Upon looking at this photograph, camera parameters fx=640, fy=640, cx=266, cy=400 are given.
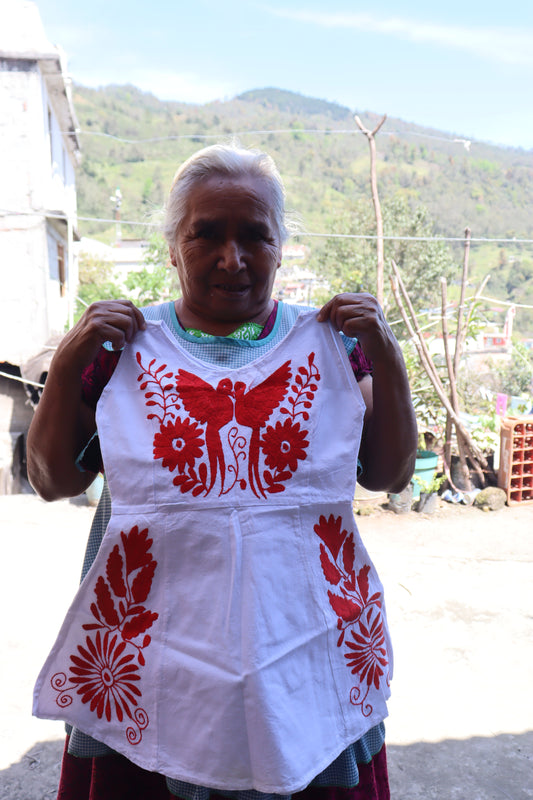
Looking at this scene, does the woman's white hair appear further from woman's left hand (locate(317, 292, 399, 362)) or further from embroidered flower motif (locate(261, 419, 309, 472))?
embroidered flower motif (locate(261, 419, 309, 472))

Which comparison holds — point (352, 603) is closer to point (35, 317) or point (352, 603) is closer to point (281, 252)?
point (281, 252)

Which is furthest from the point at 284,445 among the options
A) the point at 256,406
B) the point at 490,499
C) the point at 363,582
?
the point at 490,499

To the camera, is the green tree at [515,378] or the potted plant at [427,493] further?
the green tree at [515,378]

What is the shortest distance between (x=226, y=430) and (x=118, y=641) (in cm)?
42

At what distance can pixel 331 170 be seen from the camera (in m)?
76.7

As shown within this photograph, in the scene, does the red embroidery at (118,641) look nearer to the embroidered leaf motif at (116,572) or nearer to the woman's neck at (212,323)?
the embroidered leaf motif at (116,572)

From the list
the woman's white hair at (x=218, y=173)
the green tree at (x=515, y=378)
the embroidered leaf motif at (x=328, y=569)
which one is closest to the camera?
the embroidered leaf motif at (x=328, y=569)

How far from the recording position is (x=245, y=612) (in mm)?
1062

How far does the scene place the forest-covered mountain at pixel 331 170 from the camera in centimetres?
5781

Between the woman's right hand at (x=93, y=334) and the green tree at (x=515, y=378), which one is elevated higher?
the woman's right hand at (x=93, y=334)

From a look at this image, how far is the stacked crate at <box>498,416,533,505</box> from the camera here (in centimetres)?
669

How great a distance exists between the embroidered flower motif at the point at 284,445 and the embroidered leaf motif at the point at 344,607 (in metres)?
0.24

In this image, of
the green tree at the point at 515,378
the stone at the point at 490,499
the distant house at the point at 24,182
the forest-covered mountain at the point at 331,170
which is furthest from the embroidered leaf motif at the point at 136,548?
the forest-covered mountain at the point at 331,170

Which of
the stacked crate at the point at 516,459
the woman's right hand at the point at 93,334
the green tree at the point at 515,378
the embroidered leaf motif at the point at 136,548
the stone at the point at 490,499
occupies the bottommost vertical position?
the green tree at the point at 515,378
